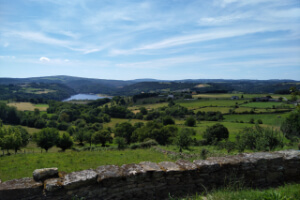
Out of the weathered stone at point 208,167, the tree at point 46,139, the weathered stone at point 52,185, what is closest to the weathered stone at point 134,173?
the weathered stone at point 52,185

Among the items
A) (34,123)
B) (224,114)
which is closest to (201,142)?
(224,114)

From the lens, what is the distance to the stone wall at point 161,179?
405 cm

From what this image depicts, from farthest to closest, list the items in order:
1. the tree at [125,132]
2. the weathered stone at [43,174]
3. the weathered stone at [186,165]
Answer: the tree at [125,132] < the weathered stone at [186,165] < the weathered stone at [43,174]

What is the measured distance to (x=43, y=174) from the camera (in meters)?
4.31

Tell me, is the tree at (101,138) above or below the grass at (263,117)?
below

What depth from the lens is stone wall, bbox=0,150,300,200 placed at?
4.05m

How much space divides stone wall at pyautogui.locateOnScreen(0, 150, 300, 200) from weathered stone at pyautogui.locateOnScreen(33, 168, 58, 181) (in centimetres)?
11

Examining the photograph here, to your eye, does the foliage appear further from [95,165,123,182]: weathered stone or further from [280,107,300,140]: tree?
[95,165,123,182]: weathered stone

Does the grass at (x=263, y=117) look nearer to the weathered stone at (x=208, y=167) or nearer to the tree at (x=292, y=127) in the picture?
the tree at (x=292, y=127)

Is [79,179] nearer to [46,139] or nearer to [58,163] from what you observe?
[58,163]

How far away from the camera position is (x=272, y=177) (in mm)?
5500

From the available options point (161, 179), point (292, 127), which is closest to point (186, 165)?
point (161, 179)

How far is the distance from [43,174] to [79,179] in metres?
0.94

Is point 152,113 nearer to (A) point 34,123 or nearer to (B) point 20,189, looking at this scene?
(A) point 34,123
